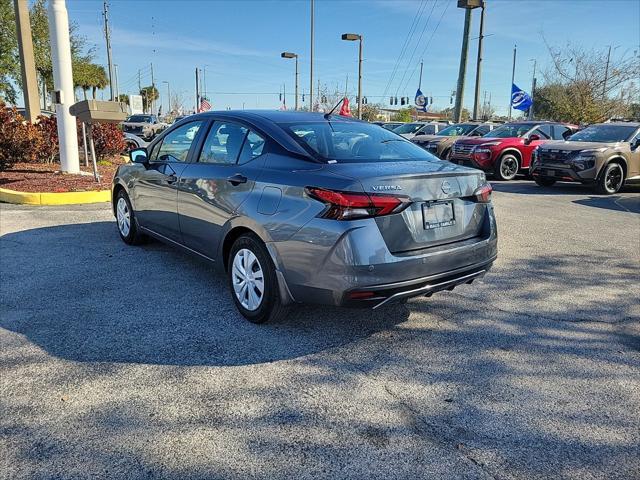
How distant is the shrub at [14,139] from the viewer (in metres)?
10.9

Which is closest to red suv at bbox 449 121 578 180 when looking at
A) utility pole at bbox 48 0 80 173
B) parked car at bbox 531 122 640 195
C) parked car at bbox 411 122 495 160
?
parked car at bbox 531 122 640 195

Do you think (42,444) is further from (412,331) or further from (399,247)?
(412,331)

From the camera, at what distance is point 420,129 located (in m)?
22.7

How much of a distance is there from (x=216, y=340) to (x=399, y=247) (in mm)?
1452

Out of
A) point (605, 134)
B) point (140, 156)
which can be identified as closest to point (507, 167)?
point (605, 134)

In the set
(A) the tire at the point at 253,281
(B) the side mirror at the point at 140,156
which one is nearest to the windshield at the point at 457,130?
(B) the side mirror at the point at 140,156

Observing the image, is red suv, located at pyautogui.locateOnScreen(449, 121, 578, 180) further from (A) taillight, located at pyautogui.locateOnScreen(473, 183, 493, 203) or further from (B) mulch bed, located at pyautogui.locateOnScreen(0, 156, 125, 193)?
(A) taillight, located at pyautogui.locateOnScreen(473, 183, 493, 203)

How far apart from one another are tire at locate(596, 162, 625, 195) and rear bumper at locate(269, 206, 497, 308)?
31.6ft

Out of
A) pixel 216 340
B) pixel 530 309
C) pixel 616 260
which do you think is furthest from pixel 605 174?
pixel 216 340

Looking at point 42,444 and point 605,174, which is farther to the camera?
point 605,174

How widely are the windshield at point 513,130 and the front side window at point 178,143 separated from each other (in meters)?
11.8

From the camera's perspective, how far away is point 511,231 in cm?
745

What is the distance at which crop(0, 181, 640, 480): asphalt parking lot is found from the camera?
7.95 ft

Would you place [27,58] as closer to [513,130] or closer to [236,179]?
[236,179]
